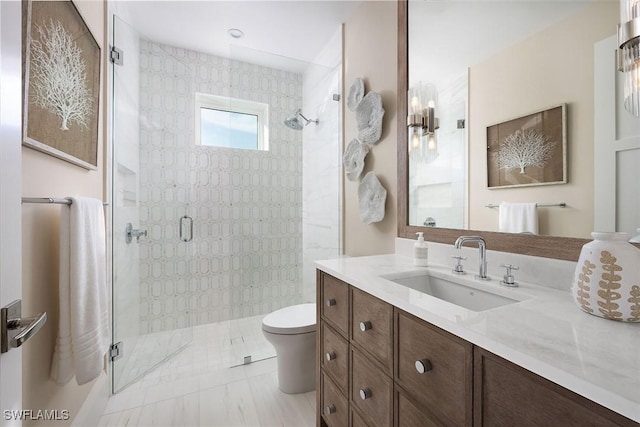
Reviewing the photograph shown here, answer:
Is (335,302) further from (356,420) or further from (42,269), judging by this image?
(42,269)

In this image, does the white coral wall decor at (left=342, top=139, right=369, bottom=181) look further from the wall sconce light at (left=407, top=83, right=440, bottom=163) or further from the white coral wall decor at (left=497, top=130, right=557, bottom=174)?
the white coral wall decor at (left=497, top=130, right=557, bottom=174)

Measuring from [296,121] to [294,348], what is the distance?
178 cm

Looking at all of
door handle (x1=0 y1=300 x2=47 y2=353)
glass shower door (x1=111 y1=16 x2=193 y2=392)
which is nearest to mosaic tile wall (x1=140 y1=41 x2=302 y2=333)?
glass shower door (x1=111 y1=16 x2=193 y2=392)

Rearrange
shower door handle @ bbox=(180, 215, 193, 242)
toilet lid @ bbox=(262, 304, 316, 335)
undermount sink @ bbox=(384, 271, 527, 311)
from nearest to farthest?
undermount sink @ bbox=(384, 271, 527, 311)
toilet lid @ bbox=(262, 304, 316, 335)
shower door handle @ bbox=(180, 215, 193, 242)

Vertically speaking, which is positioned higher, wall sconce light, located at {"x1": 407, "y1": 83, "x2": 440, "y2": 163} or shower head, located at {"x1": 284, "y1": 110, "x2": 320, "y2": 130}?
shower head, located at {"x1": 284, "y1": 110, "x2": 320, "y2": 130}

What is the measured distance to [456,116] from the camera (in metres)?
1.36

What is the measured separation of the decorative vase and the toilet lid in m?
1.37

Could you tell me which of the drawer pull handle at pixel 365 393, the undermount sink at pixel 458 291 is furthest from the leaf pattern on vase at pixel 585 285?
the drawer pull handle at pixel 365 393

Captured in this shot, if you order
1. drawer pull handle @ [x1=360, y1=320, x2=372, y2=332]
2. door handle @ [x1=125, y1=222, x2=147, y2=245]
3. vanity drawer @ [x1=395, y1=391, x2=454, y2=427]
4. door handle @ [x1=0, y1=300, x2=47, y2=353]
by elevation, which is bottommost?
vanity drawer @ [x1=395, y1=391, x2=454, y2=427]

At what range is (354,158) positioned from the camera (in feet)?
6.96

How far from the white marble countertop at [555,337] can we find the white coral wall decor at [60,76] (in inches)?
58.0

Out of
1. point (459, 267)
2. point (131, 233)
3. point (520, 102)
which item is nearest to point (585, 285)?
point (459, 267)

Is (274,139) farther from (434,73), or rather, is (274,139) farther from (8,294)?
(8,294)

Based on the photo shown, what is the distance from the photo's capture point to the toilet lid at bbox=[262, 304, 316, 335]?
5.64ft
